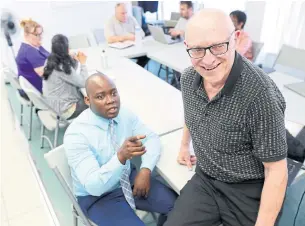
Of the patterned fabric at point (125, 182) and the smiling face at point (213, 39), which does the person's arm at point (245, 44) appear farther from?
the smiling face at point (213, 39)

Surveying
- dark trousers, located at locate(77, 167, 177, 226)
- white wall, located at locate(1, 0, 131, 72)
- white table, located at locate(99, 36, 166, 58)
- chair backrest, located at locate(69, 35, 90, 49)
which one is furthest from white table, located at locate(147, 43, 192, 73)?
white wall, located at locate(1, 0, 131, 72)

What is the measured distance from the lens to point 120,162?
1321mm

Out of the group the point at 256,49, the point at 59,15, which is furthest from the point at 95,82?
the point at 59,15

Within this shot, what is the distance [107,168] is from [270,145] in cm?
73

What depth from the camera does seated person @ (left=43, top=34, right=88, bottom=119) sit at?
8.23ft

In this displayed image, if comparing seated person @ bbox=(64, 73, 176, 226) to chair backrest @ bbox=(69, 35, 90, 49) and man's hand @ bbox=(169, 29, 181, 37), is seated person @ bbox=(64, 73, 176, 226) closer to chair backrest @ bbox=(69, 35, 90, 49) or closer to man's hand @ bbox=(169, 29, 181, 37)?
man's hand @ bbox=(169, 29, 181, 37)

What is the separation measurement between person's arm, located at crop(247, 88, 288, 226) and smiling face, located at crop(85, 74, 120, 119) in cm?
75

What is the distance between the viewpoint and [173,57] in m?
3.24

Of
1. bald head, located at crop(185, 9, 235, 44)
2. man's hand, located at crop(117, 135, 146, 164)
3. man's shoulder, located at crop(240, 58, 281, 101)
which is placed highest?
bald head, located at crop(185, 9, 235, 44)

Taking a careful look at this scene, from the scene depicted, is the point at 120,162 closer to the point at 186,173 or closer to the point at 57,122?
the point at 186,173

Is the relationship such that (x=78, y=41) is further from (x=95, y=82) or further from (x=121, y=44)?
(x=95, y=82)

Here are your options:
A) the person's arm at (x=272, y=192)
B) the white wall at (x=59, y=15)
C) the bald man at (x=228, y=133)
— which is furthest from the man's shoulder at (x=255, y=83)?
the white wall at (x=59, y=15)

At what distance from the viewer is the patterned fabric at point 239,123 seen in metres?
0.99

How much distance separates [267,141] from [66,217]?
1.67 metres
